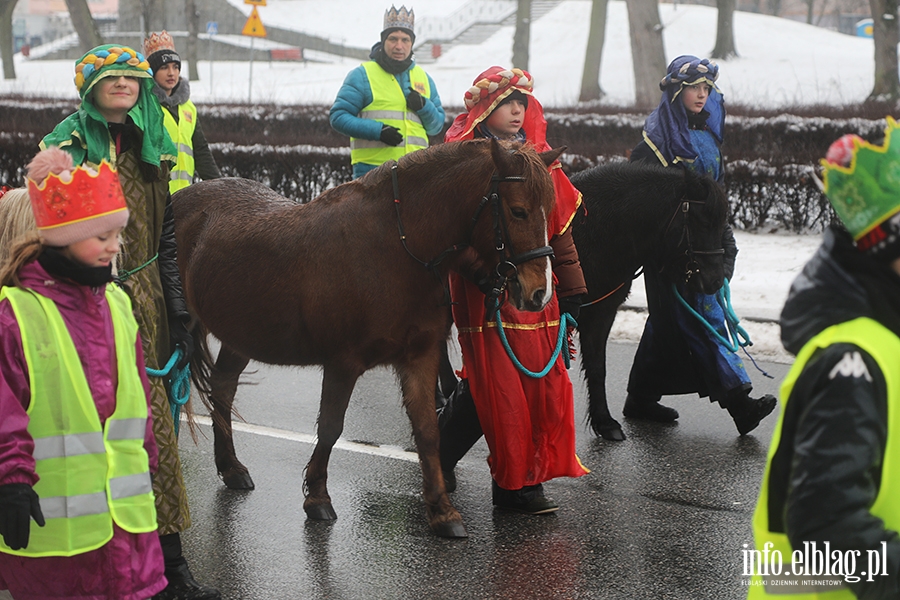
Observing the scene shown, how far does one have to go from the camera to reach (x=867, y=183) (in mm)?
2029

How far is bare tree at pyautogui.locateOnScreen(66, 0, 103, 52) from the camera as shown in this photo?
33.3 m

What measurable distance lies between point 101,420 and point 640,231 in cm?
382

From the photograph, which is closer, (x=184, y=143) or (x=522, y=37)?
(x=184, y=143)

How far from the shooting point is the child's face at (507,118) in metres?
5.18

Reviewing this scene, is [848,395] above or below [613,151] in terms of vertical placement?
above

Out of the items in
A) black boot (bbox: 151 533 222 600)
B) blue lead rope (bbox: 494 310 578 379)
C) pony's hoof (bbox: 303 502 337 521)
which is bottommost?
pony's hoof (bbox: 303 502 337 521)

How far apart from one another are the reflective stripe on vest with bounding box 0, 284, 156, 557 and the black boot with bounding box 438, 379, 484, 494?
7.93ft

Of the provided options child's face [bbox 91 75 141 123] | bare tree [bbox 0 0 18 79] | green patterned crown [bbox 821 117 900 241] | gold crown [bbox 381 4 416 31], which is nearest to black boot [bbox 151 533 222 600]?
child's face [bbox 91 75 141 123]

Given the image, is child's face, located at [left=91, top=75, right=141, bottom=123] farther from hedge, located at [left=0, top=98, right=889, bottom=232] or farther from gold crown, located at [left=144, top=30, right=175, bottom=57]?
hedge, located at [left=0, top=98, right=889, bottom=232]

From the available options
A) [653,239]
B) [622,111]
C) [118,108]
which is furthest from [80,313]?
[622,111]

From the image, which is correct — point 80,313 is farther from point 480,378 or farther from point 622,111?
point 622,111

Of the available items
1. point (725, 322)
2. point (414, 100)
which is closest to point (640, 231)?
point (725, 322)

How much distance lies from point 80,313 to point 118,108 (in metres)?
1.25

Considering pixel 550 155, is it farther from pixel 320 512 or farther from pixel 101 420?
pixel 101 420
